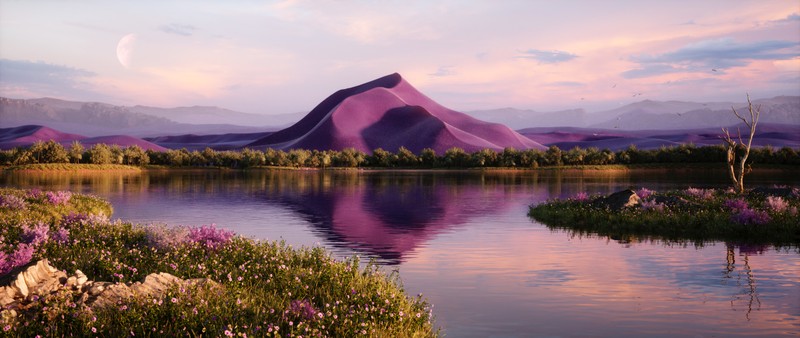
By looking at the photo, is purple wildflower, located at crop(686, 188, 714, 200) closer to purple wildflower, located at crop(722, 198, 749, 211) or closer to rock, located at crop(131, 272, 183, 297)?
purple wildflower, located at crop(722, 198, 749, 211)

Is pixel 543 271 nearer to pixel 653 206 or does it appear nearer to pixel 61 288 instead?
pixel 61 288

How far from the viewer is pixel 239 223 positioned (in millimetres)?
42625

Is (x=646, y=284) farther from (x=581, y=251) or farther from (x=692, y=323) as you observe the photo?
(x=581, y=251)

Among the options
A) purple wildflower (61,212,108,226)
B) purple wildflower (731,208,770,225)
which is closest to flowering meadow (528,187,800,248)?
purple wildflower (731,208,770,225)

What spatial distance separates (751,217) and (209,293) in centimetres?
3137

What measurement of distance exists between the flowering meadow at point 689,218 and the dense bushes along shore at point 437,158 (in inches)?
4466

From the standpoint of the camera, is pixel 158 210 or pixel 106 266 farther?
pixel 158 210

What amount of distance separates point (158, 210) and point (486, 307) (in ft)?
121

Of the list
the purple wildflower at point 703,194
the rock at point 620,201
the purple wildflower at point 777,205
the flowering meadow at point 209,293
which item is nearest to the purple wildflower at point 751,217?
the purple wildflower at point 777,205

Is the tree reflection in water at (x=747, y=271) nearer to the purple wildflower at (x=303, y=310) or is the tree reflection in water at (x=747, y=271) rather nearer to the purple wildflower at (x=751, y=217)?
the purple wildflower at (x=751, y=217)

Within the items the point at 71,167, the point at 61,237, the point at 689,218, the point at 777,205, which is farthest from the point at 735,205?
the point at 71,167

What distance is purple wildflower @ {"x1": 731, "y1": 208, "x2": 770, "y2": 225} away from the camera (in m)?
36.7

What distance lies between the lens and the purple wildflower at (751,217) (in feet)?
120

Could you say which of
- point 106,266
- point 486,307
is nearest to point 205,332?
point 106,266
